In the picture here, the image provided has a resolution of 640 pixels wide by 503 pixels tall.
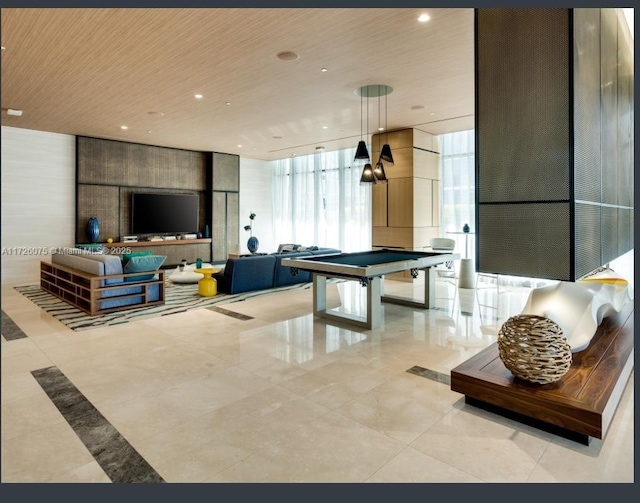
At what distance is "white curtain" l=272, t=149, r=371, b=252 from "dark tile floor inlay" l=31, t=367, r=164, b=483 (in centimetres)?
774

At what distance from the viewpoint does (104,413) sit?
2.70 metres

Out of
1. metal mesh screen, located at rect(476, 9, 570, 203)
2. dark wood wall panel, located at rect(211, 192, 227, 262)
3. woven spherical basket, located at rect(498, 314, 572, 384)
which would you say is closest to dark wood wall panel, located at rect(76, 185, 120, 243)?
dark wood wall panel, located at rect(211, 192, 227, 262)

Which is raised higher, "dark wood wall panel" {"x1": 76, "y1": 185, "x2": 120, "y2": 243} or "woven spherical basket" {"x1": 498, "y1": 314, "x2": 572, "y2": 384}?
"dark wood wall panel" {"x1": 76, "y1": 185, "x2": 120, "y2": 243}

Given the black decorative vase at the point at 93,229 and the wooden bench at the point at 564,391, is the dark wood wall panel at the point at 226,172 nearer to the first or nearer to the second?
the black decorative vase at the point at 93,229

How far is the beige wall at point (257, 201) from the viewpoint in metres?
11.9

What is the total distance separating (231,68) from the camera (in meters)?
4.95

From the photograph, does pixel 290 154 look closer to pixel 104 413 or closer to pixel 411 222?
pixel 411 222

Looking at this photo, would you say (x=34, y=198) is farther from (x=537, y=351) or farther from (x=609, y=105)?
(x=609, y=105)

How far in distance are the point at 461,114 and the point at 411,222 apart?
2.16m

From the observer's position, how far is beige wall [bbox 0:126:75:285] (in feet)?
25.9

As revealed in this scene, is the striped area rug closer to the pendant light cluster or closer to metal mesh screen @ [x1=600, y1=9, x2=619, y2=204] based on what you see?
the pendant light cluster

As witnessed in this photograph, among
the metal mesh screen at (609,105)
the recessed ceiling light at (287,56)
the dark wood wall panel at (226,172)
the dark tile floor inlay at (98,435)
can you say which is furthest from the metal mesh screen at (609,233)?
the dark wood wall panel at (226,172)

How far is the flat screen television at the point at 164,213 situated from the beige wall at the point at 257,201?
1.56m

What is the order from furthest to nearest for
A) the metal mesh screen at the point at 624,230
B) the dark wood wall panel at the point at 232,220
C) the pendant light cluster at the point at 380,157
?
the dark wood wall panel at the point at 232,220 → the pendant light cluster at the point at 380,157 → the metal mesh screen at the point at 624,230
